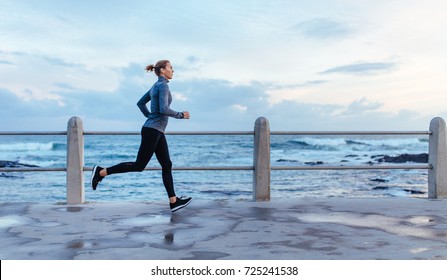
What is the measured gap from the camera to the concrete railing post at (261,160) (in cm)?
920

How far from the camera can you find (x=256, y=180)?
9.20 meters

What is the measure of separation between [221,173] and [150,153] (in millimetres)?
30139

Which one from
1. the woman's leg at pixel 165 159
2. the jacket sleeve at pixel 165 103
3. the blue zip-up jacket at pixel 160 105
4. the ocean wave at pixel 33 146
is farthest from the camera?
the ocean wave at pixel 33 146

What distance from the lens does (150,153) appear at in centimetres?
754

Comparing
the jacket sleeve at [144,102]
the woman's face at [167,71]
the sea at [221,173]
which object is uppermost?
the woman's face at [167,71]

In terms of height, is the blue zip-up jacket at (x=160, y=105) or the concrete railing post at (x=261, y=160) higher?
the blue zip-up jacket at (x=160, y=105)

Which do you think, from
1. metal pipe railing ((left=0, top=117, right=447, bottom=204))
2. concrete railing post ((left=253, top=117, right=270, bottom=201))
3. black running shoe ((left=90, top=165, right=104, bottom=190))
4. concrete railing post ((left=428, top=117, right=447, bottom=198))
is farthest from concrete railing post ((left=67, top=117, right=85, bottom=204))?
concrete railing post ((left=428, top=117, right=447, bottom=198))

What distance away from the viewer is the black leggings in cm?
747

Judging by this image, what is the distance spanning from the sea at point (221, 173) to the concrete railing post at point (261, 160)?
226 cm

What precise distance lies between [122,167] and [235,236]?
7.73 feet

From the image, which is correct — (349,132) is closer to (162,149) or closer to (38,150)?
(162,149)

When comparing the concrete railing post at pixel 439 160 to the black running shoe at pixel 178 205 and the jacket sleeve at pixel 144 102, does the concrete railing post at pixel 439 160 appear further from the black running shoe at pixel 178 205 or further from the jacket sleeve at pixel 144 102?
the jacket sleeve at pixel 144 102

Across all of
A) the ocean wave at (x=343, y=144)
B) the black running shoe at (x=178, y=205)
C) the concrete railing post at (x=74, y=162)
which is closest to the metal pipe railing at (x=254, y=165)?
the concrete railing post at (x=74, y=162)

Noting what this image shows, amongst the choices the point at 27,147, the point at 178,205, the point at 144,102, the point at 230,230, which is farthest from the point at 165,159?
the point at 27,147
